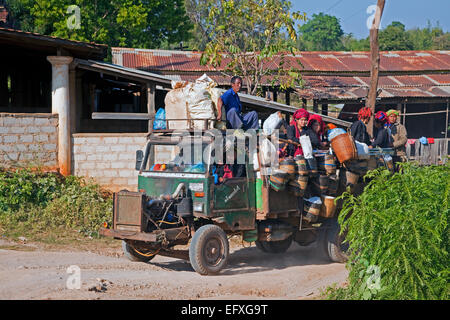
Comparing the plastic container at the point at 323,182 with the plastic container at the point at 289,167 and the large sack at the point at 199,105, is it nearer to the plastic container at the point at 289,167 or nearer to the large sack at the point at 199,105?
the plastic container at the point at 289,167

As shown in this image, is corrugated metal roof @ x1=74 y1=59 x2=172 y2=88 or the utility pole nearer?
corrugated metal roof @ x1=74 y1=59 x2=172 y2=88

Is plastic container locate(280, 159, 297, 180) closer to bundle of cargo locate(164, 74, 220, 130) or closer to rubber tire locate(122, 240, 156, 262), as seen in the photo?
bundle of cargo locate(164, 74, 220, 130)

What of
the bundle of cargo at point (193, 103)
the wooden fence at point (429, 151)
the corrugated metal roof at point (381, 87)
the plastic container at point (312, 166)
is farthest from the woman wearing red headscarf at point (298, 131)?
the wooden fence at point (429, 151)

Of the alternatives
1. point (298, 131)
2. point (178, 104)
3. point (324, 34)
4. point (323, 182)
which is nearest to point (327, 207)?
point (323, 182)

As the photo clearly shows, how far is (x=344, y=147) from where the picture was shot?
9.45 meters

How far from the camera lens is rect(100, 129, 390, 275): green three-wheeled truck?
26.9 feet

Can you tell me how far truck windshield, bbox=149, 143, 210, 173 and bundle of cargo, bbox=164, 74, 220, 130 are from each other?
1.53ft

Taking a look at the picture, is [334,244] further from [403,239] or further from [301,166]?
[403,239]

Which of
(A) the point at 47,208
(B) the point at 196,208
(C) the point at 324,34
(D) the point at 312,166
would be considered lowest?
(A) the point at 47,208

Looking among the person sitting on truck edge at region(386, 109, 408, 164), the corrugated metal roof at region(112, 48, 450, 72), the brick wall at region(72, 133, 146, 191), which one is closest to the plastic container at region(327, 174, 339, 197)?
the person sitting on truck edge at region(386, 109, 408, 164)

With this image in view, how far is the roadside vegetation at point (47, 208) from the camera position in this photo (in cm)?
1116

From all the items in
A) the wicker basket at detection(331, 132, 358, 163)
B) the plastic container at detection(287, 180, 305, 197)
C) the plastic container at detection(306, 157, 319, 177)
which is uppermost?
the wicker basket at detection(331, 132, 358, 163)

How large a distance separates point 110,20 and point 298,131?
24481 mm
